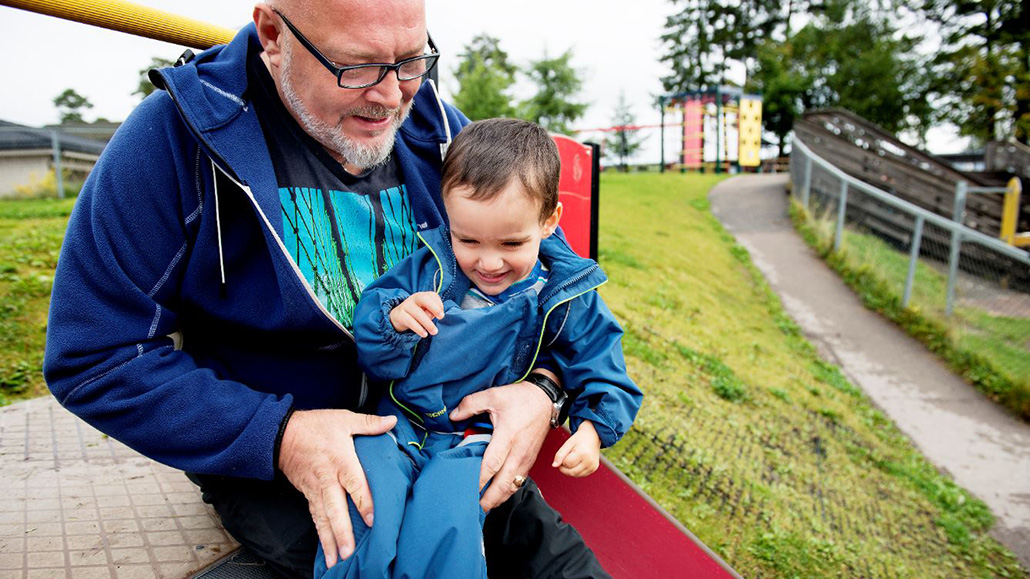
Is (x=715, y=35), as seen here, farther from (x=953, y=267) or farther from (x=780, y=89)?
(x=953, y=267)

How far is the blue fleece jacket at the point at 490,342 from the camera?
1.51 m

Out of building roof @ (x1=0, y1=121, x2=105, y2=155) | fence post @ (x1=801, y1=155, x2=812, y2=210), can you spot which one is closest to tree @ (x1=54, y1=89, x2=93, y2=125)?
building roof @ (x1=0, y1=121, x2=105, y2=155)

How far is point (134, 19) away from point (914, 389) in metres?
6.59

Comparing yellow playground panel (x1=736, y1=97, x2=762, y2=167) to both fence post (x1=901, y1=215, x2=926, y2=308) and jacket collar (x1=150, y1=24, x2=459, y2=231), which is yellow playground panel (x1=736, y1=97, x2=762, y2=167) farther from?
jacket collar (x1=150, y1=24, x2=459, y2=231)

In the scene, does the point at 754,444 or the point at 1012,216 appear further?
the point at 1012,216

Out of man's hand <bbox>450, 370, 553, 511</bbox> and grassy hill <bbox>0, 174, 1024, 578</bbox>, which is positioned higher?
man's hand <bbox>450, 370, 553, 511</bbox>

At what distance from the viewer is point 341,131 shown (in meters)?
1.64

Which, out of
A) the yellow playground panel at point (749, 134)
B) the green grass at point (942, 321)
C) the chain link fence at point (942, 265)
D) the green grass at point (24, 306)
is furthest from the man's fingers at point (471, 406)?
the yellow playground panel at point (749, 134)

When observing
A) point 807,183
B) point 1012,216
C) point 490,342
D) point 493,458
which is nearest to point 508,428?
point 493,458

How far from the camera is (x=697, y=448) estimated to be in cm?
335

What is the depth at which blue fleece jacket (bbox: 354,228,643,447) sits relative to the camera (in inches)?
59.4

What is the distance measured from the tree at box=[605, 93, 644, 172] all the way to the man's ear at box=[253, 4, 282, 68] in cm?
2511

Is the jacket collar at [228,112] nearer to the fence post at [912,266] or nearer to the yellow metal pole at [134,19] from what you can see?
the yellow metal pole at [134,19]

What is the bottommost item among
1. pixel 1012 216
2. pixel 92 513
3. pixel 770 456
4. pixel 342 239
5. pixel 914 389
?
pixel 914 389
